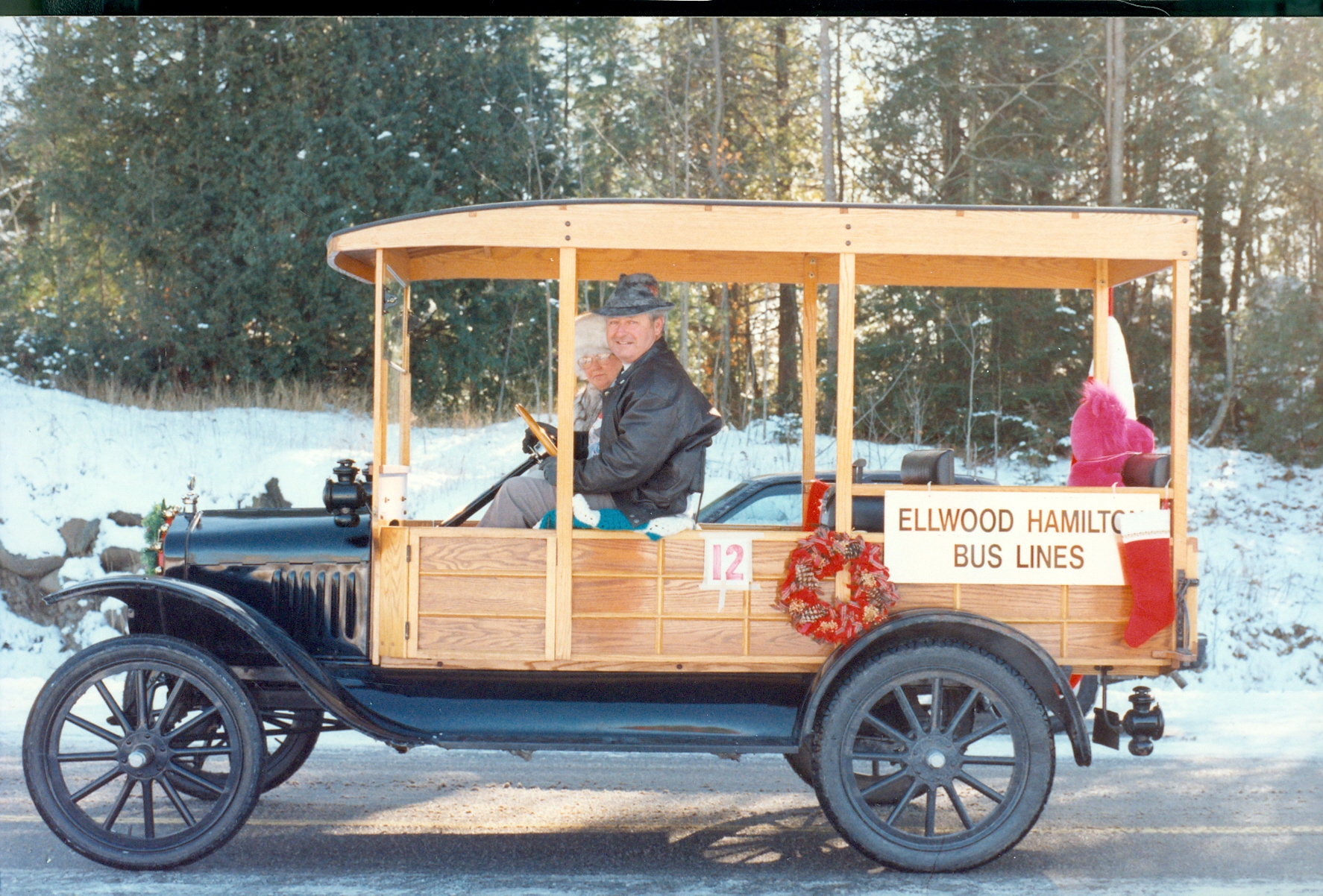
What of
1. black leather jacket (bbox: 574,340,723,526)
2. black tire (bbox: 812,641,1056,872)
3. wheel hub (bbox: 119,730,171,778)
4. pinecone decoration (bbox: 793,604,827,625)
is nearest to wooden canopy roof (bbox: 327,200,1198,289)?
black leather jacket (bbox: 574,340,723,526)

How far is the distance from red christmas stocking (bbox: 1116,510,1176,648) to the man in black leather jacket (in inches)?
61.0

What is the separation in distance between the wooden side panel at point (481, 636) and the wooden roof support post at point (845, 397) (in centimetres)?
116

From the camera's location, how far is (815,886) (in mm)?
3820

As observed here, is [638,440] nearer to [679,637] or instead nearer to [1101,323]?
[679,637]

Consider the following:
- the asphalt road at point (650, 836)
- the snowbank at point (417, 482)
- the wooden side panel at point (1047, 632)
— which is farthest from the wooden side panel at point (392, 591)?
the snowbank at point (417, 482)

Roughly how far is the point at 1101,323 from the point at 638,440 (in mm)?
2144

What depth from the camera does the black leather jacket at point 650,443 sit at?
4.10m

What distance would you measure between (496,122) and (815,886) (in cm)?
1365

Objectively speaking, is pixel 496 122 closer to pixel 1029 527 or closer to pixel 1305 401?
pixel 1305 401

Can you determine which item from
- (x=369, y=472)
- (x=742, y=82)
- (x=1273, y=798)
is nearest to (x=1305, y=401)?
(x=742, y=82)

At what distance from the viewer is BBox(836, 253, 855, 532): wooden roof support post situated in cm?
403

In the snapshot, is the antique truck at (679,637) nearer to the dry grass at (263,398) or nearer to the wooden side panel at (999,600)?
the wooden side panel at (999,600)

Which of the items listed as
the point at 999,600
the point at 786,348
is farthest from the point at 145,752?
the point at 786,348

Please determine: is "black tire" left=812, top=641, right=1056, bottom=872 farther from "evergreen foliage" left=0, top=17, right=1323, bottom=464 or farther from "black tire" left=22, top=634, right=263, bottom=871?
"evergreen foliage" left=0, top=17, right=1323, bottom=464
